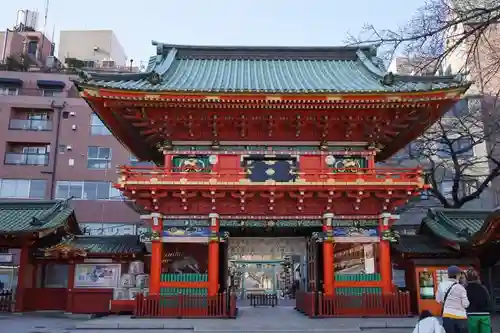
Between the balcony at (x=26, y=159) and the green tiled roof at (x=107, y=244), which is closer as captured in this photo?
the green tiled roof at (x=107, y=244)

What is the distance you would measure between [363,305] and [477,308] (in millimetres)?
7172

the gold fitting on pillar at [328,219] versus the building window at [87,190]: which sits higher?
the building window at [87,190]

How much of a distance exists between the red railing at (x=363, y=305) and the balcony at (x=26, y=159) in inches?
1187

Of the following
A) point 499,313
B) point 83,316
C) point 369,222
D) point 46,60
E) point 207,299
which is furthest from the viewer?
point 46,60

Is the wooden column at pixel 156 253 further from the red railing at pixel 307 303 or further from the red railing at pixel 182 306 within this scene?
the red railing at pixel 307 303

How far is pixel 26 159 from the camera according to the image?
129 ft

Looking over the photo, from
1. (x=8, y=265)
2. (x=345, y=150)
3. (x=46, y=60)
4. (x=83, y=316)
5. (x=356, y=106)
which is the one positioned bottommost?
(x=83, y=316)

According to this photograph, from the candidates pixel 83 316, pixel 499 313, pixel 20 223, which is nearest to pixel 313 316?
pixel 499 313

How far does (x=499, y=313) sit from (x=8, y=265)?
70.4ft

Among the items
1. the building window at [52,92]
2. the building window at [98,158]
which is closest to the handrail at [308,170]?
the building window at [98,158]

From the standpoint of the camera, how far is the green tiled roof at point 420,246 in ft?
61.1

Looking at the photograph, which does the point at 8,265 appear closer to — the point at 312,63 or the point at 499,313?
the point at 312,63

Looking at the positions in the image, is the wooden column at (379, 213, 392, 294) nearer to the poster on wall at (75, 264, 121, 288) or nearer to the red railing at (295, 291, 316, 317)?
the red railing at (295, 291, 316, 317)

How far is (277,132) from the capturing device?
58.4 ft
